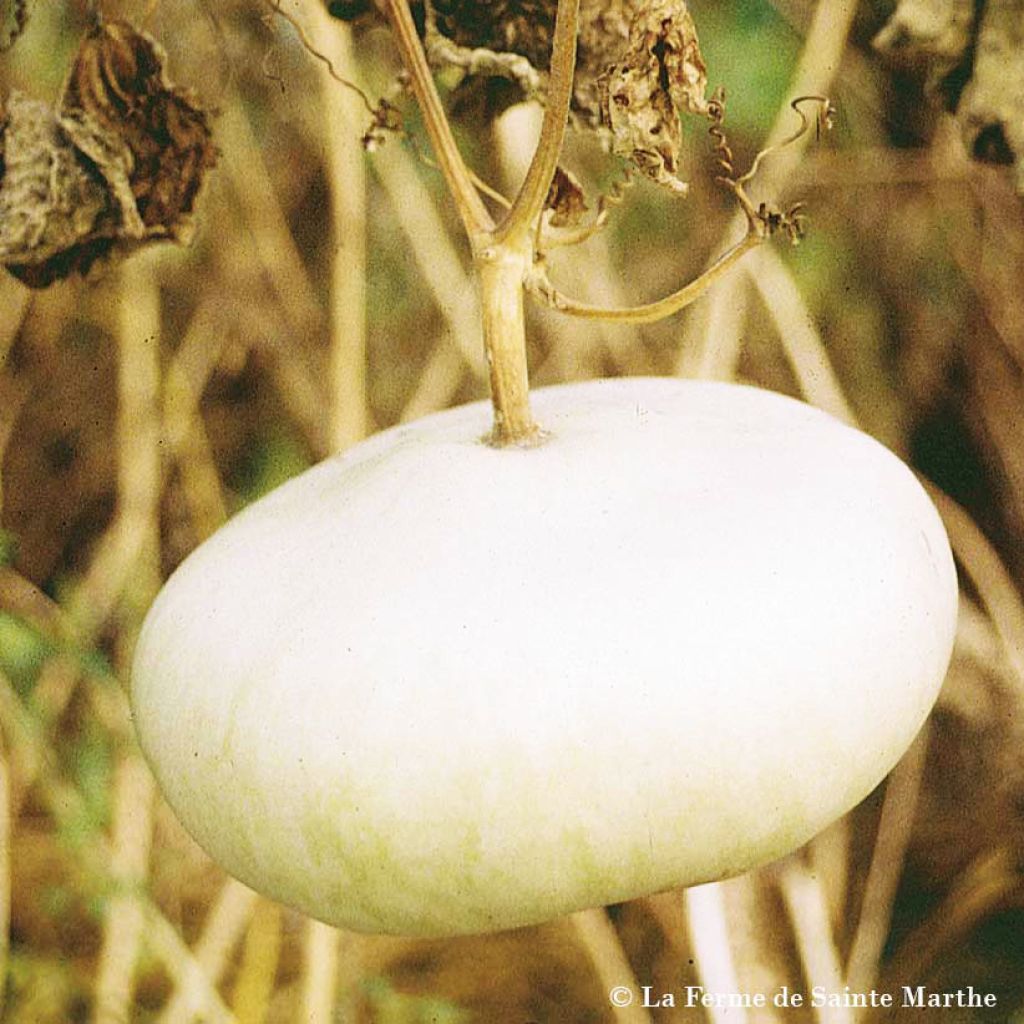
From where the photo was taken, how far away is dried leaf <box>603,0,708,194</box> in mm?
505

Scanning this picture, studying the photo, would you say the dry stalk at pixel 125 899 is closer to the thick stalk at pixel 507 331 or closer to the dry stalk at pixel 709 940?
the dry stalk at pixel 709 940

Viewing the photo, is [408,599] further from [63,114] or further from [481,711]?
[63,114]

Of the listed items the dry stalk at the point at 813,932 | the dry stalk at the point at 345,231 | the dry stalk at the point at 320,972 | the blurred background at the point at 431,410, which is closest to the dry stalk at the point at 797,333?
the blurred background at the point at 431,410

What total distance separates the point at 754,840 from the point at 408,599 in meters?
0.14

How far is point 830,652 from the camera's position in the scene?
45 cm

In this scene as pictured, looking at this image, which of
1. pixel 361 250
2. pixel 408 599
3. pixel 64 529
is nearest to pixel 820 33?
pixel 361 250

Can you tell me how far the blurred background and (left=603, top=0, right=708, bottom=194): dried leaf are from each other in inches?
16.8

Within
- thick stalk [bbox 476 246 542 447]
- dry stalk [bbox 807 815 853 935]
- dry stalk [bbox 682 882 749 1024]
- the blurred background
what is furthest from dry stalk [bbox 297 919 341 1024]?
thick stalk [bbox 476 246 542 447]

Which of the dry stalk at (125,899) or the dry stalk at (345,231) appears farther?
the dry stalk at (125,899)

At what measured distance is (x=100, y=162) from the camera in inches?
25.1

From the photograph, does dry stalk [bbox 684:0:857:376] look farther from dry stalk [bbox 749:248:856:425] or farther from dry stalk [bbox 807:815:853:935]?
dry stalk [bbox 807:815:853:935]

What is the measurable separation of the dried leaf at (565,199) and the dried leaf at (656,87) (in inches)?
2.5

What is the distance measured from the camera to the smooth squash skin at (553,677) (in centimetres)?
43

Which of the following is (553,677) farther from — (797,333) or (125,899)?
(125,899)
